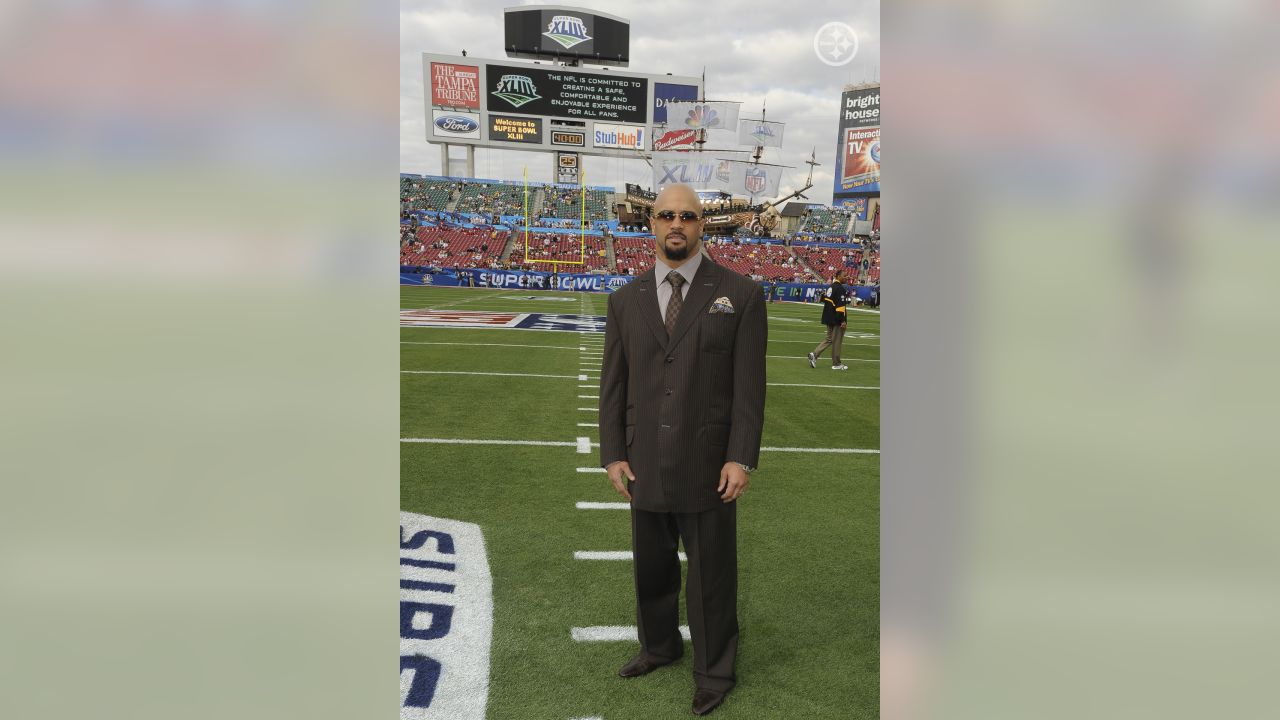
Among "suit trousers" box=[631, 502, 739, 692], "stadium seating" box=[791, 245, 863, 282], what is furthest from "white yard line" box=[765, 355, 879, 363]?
"stadium seating" box=[791, 245, 863, 282]

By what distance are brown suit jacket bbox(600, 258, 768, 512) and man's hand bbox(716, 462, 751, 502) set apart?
0.09 feet

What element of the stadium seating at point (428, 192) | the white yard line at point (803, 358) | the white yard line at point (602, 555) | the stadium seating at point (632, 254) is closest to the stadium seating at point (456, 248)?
the stadium seating at point (632, 254)

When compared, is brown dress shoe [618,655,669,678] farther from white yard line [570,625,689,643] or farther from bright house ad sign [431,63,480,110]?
bright house ad sign [431,63,480,110]

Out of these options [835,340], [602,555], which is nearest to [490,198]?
[835,340]

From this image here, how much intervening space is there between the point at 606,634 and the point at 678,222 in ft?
5.72

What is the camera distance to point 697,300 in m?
2.39

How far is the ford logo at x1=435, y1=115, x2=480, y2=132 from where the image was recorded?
46.9m

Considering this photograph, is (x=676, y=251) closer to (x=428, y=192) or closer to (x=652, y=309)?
(x=652, y=309)
